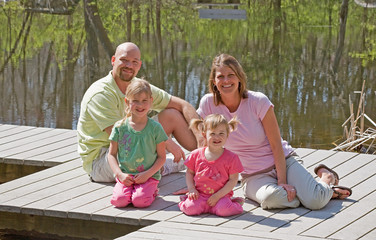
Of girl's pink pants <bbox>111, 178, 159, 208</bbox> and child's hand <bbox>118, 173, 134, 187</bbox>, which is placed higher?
child's hand <bbox>118, 173, 134, 187</bbox>

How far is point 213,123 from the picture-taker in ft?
13.4

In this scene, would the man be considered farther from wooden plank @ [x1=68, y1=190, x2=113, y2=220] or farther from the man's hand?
wooden plank @ [x1=68, y1=190, x2=113, y2=220]

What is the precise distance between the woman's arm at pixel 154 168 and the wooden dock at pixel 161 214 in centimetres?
18

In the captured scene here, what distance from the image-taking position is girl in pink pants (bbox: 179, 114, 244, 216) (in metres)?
4.18

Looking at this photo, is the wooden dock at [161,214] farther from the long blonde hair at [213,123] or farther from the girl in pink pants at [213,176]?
the long blonde hair at [213,123]

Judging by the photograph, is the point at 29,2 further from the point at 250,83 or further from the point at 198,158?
the point at 198,158

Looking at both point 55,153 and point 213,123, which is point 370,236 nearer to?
point 213,123

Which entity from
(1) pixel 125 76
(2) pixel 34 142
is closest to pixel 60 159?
(2) pixel 34 142

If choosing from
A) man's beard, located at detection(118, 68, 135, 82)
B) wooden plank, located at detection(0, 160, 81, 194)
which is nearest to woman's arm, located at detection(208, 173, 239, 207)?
man's beard, located at detection(118, 68, 135, 82)

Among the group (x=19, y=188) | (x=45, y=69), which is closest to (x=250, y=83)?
(x=45, y=69)

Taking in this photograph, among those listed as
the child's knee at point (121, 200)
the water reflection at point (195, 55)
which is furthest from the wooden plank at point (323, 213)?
the water reflection at point (195, 55)

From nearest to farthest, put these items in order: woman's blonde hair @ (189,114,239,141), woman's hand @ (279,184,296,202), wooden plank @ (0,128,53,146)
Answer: woman's blonde hair @ (189,114,239,141), woman's hand @ (279,184,296,202), wooden plank @ (0,128,53,146)

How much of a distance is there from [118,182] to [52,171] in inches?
34.9

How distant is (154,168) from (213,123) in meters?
0.53
